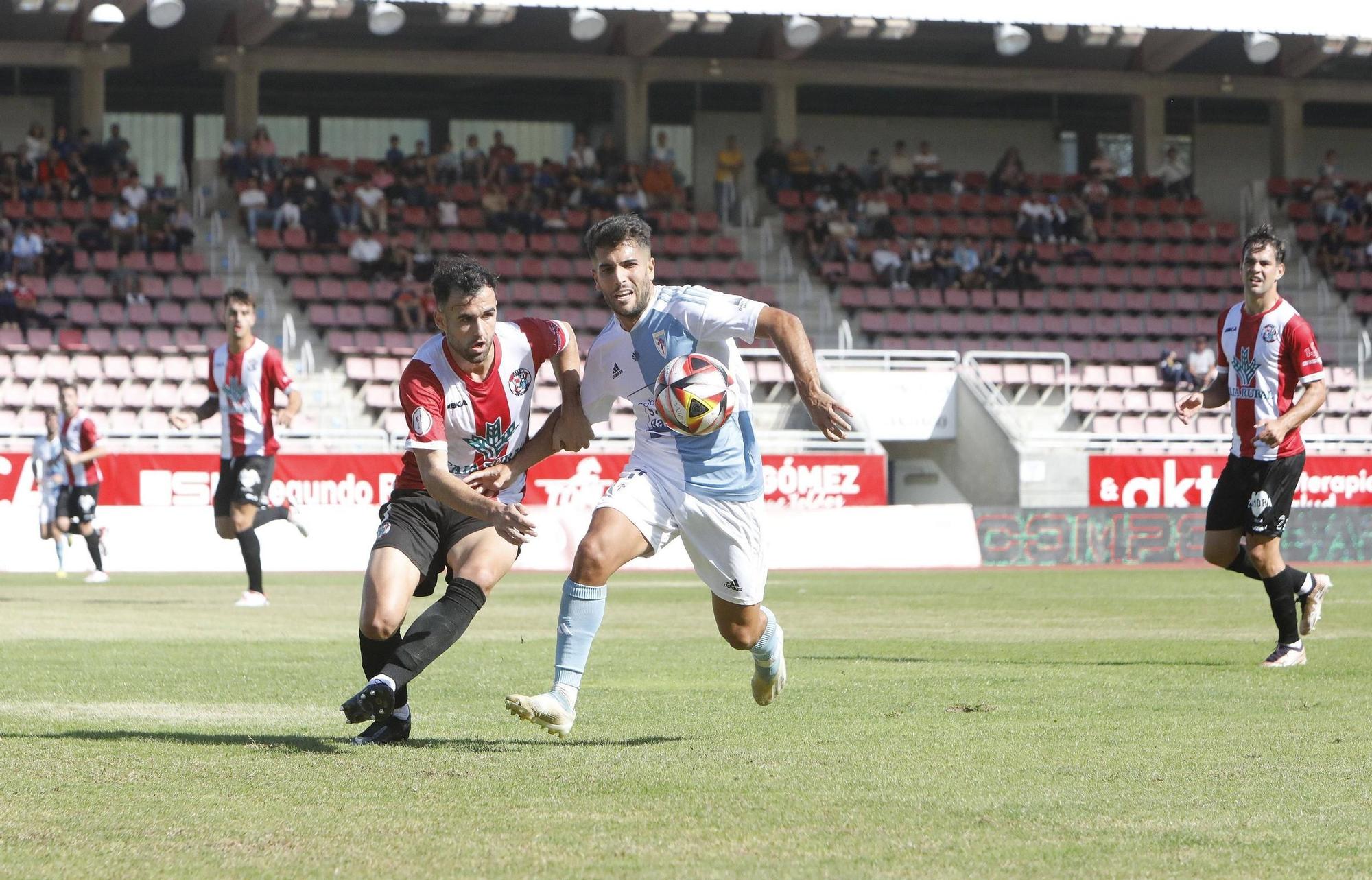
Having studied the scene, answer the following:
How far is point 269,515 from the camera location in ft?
50.0

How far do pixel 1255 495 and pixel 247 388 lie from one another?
7.83 metres

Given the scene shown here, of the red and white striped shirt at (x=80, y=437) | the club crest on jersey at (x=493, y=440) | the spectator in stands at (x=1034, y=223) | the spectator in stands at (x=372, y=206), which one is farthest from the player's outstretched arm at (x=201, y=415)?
the spectator in stands at (x=1034, y=223)

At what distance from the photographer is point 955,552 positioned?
83.2ft

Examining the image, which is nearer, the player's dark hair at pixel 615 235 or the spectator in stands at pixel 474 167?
the player's dark hair at pixel 615 235

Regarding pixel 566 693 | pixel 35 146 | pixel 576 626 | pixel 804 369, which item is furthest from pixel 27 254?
pixel 804 369

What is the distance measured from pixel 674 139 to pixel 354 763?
122ft

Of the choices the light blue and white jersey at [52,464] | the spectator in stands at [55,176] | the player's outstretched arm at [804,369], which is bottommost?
the light blue and white jersey at [52,464]

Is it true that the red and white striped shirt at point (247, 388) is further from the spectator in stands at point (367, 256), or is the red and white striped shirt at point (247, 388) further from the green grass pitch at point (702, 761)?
the spectator in stands at point (367, 256)

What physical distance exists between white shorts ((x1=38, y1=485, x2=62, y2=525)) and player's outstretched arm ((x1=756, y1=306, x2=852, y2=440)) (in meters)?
15.1

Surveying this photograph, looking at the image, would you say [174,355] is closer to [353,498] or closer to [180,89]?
[353,498]

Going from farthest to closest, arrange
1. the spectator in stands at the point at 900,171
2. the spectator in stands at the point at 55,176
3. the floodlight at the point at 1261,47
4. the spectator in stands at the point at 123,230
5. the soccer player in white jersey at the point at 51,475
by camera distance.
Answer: the spectator in stands at the point at 900,171
the floodlight at the point at 1261,47
the spectator in stands at the point at 55,176
the spectator in stands at the point at 123,230
the soccer player in white jersey at the point at 51,475

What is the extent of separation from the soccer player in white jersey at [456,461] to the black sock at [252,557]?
26.1ft

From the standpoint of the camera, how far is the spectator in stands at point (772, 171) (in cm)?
3712

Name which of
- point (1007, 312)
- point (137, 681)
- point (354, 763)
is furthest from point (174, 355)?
point (354, 763)
